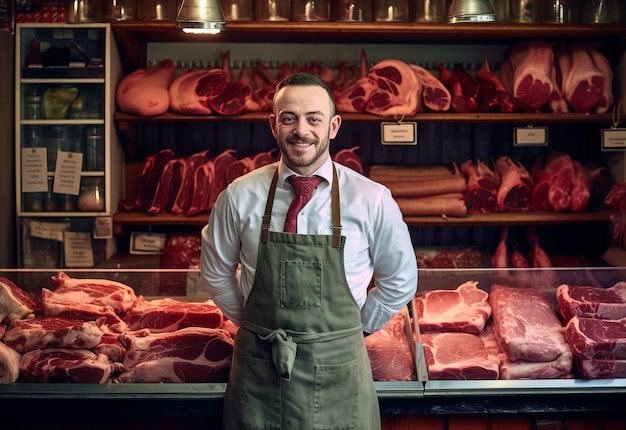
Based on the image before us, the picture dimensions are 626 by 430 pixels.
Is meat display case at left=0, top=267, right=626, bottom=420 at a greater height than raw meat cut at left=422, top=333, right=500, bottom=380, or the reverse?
raw meat cut at left=422, top=333, right=500, bottom=380

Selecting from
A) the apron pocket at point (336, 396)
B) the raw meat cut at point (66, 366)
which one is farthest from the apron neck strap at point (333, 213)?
the raw meat cut at point (66, 366)

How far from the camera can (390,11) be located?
5461mm

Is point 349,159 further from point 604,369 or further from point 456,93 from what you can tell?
point 604,369

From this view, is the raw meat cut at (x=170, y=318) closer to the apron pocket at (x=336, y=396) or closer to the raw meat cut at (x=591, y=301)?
the apron pocket at (x=336, y=396)

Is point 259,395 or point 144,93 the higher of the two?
point 144,93

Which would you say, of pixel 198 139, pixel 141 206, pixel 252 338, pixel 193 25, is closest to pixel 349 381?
pixel 252 338

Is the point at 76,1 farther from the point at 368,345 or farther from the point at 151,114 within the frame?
the point at 368,345

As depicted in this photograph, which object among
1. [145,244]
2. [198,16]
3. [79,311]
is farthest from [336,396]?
[145,244]

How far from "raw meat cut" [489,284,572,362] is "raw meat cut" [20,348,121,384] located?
149cm

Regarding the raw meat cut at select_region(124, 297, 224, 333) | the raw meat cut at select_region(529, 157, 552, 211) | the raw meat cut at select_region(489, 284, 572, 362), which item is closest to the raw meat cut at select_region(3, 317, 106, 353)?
the raw meat cut at select_region(124, 297, 224, 333)

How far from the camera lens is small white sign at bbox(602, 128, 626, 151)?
553cm

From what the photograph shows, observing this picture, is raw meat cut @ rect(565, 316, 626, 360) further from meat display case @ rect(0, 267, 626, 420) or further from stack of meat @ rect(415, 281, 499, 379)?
stack of meat @ rect(415, 281, 499, 379)

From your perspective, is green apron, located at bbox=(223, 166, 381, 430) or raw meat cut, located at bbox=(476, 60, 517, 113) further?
raw meat cut, located at bbox=(476, 60, 517, 113)

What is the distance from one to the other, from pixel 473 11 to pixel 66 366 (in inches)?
85.7
